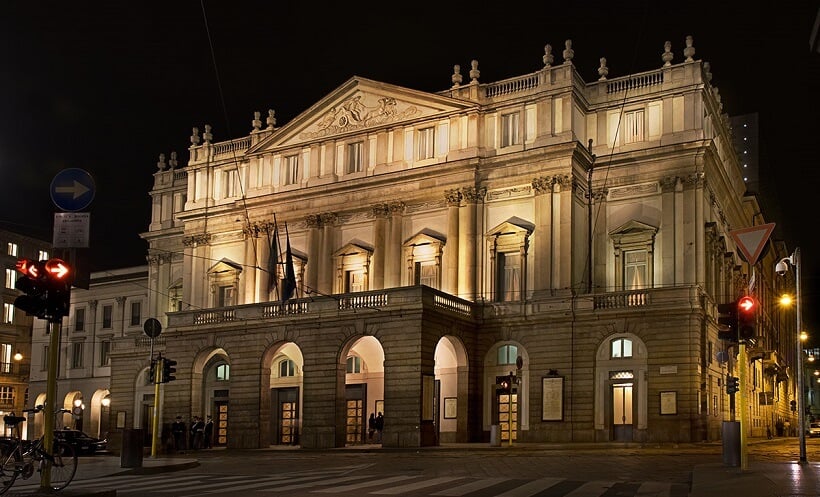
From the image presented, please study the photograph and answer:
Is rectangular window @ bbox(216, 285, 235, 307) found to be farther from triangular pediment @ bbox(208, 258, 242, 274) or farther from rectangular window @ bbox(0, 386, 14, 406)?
rectangular window @ bbox(0, 386, 14, 406)

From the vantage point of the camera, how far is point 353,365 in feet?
165

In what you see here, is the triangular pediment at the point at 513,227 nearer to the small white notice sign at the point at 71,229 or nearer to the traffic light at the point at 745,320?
the traffic light at the point at 745,320

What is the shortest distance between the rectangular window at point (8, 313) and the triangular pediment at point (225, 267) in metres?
36.8

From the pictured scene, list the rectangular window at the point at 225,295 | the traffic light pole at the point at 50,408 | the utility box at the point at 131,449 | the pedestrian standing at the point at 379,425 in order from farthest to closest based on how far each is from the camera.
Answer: the rectangular window at the point at 225,295 → the pedestrian standing at the point at 379,425 → the utility box at the point at 131,449 → the traffic light pole at the point at 50,408

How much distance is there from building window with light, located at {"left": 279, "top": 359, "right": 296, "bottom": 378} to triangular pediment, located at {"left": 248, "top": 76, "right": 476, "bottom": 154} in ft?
39.8

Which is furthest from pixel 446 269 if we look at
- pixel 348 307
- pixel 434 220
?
pixel 348 307

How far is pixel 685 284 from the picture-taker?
146 ft

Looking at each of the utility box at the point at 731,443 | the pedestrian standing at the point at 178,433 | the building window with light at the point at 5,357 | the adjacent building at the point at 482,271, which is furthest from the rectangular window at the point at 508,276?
the building window with light at the point at 5,357

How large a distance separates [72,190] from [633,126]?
3629 cm

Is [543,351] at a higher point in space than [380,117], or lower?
lower

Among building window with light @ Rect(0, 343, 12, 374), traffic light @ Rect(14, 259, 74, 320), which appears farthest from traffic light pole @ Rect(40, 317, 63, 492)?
building window with light @ Rect(0, 343, 12, 374)

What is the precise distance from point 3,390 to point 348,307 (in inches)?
1979

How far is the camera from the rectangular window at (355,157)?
52688mm

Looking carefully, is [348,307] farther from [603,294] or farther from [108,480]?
[108,480]
